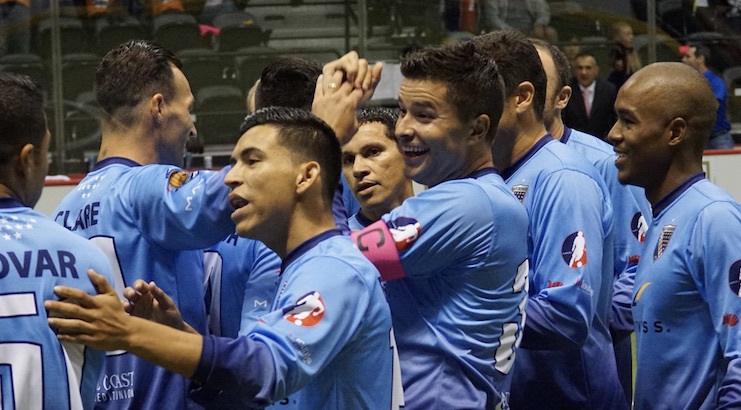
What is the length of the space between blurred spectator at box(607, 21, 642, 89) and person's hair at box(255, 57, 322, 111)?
9.00 meters

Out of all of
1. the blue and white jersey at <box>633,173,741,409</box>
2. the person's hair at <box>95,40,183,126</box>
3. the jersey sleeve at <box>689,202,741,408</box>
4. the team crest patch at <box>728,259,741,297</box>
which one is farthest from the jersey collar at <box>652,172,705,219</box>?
the person's hair at <box>95,40,183,126</box>

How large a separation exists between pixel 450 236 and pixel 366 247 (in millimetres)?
224

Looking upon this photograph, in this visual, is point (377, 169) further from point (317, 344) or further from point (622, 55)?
point (622, 55)

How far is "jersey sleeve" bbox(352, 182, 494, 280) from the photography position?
311 cm

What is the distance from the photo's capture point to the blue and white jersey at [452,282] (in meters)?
3.12

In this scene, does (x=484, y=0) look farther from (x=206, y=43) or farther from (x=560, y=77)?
(x=560, y=77)

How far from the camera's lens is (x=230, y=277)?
3.76 metres

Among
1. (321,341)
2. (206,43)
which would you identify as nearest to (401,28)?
(206,43)

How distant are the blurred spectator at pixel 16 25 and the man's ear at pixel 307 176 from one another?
9.29 meters

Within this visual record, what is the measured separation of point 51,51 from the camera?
11641 mm

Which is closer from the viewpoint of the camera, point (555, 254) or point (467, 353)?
point (467, 353)

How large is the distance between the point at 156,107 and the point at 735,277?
5.99ft

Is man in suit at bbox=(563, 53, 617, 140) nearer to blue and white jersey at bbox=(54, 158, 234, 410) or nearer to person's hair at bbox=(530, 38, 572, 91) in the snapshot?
person's hair at bbox=(530, 38, 572, 91)

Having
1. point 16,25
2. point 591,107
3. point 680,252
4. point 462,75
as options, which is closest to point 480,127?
point 462,75
